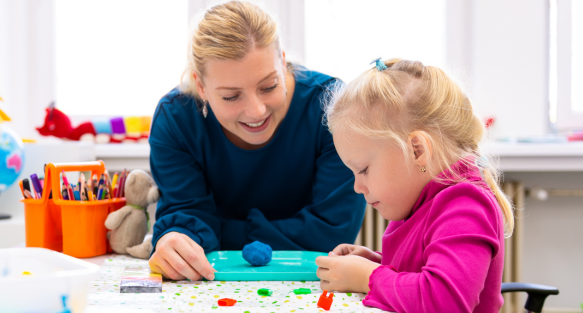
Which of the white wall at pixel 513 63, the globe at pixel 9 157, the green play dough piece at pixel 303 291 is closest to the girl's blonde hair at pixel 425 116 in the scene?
the green play dough piece at pixel 303 291

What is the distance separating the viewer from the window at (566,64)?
83.7 inches

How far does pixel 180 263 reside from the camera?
0.86 meters

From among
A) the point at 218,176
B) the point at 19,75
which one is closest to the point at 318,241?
the point at 218,176

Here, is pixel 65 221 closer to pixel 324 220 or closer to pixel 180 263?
pixel 180 263

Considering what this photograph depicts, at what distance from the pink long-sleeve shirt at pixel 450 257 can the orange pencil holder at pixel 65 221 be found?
24.5 inches

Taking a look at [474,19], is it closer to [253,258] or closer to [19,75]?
Answer: [253,258]

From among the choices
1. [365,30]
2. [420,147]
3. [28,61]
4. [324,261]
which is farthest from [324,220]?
[28,61]

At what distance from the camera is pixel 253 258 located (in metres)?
0.92

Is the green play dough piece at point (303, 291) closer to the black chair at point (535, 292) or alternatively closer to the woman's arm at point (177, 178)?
the woman's arm at point (177, 178)

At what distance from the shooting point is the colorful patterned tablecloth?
2.31ft

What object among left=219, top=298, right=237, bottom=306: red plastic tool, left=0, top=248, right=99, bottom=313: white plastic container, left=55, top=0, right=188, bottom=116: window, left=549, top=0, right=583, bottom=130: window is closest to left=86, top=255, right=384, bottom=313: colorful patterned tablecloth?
left=219, top=298, right=237, bottom=306: red plastic tool

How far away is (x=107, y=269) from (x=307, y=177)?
505mm

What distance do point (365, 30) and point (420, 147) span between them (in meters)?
1.58

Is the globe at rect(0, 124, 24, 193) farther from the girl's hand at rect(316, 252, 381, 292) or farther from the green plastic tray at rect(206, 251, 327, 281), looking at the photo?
the girl's hand at rect(316, 252, 381, 292)
